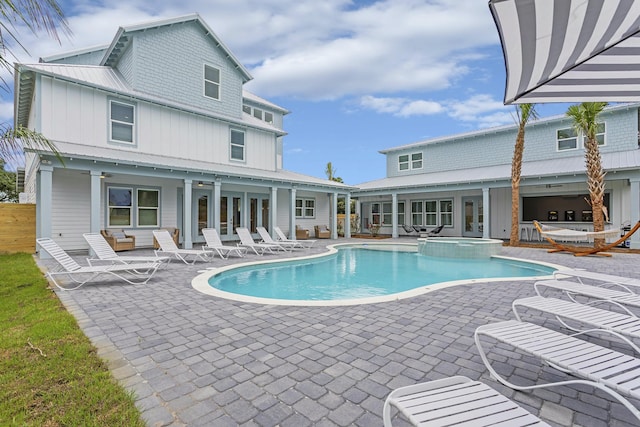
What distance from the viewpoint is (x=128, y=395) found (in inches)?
98.3

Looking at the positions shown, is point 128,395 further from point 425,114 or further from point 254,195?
point 425,114

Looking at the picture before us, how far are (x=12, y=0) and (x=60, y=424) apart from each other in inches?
121

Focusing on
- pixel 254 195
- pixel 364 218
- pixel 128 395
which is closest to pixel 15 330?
pixel 128 395

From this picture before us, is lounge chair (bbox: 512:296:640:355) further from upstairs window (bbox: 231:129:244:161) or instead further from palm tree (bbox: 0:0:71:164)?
upstairs window (bbox: 231:129:244:161)

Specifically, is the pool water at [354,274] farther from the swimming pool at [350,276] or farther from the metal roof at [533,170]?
the metal roof at [533,170]

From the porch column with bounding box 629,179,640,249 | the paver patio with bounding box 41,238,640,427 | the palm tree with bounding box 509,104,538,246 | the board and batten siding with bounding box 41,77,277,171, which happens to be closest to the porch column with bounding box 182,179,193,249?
the board and batten siding with bounding box 41,77,277,171

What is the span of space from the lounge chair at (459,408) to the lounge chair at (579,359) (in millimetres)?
460

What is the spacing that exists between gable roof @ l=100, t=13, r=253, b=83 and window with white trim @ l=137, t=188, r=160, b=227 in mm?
6398

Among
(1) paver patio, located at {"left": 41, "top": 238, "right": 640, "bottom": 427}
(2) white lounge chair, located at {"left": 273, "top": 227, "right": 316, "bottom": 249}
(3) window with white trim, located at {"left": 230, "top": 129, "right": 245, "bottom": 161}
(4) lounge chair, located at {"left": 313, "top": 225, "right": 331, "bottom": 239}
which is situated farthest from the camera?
(4) lounge chair, located at {"left": 313, "top": 225, "right": 331, "bottom": 239}

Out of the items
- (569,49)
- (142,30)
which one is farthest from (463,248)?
(142,30)

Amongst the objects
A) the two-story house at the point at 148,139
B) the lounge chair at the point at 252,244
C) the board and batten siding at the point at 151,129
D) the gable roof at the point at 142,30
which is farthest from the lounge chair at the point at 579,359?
the gable roof at the point at 142,30

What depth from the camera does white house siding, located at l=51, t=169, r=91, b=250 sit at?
1169cm

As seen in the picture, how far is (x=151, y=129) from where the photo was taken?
44.6ft

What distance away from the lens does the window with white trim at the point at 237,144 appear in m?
16.7
